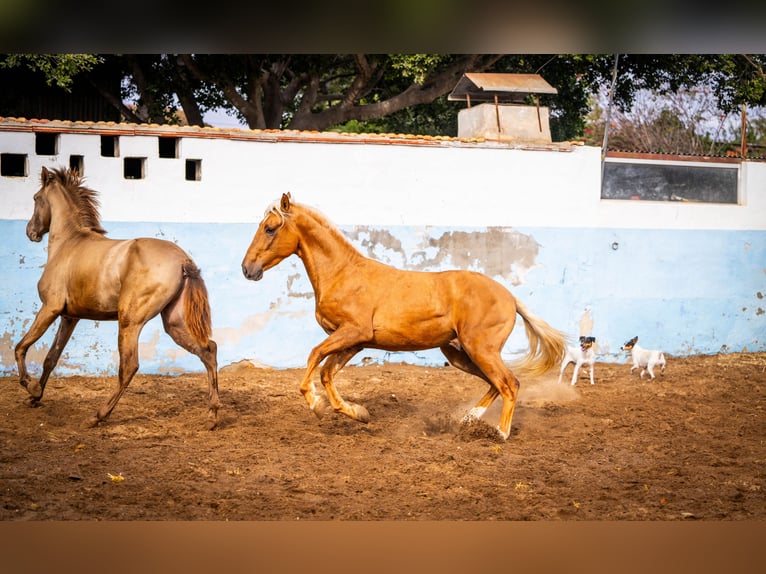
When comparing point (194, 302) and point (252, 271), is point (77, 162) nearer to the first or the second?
point (194, 302)

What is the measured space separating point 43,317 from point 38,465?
1.21 m

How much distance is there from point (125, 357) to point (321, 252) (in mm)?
1472

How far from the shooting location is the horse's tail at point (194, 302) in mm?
5695

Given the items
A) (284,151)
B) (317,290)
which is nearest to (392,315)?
(317,290)

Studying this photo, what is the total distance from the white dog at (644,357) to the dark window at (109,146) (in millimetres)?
4871

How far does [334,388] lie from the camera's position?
5.52 metres

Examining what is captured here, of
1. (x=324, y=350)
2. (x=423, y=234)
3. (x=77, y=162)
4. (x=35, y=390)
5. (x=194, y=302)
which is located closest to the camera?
(x=324, y=350)

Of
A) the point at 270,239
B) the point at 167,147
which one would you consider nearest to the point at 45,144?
the point at 167,147

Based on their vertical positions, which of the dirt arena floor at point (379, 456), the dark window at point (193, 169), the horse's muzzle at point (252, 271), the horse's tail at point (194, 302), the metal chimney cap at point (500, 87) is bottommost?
the dirt arena floor at point (379, 456)

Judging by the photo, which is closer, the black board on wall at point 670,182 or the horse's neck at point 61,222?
the horse's neck at point 61,222

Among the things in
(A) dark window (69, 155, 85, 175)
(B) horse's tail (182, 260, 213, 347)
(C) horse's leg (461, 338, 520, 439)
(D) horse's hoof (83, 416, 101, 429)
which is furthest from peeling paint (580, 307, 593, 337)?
(A) dark window (69, 155, 85, 175)

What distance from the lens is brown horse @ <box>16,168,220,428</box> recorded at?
5.62 meters

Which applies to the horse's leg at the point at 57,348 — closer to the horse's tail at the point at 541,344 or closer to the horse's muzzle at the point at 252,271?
the horse's muzzle at the point at 252,271

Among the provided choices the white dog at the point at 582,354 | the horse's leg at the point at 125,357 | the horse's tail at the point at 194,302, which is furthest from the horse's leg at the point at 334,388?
the white dog at the point at 582,354
